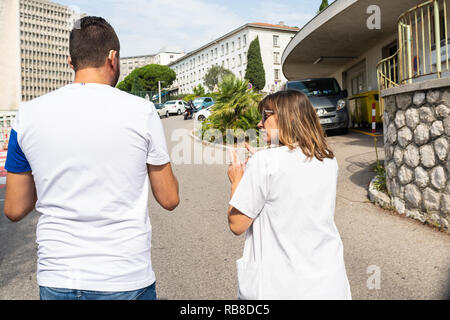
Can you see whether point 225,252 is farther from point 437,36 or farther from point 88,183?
point 437,36

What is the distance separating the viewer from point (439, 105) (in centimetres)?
532

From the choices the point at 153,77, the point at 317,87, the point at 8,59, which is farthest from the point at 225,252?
the point at 153,77

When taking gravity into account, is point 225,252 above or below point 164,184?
below

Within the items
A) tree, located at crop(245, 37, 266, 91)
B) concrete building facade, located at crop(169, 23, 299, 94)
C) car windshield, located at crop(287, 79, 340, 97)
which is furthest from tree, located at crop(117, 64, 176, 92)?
car windshield, located at crop(287, 79, 340, 97)

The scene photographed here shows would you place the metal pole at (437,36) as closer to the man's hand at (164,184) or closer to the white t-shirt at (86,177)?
the man's hand at (164,184)

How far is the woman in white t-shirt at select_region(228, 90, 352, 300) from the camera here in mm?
1693

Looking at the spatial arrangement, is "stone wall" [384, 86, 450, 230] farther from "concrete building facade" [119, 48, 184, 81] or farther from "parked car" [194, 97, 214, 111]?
"concrete building facade" [119, 48, 184, 81]

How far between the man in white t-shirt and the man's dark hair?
12 cm

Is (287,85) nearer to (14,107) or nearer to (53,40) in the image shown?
(14,107)

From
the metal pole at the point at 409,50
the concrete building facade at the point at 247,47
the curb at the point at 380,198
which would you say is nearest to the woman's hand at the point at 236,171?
the curb at the point at 380,198

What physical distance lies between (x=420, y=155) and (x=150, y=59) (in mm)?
160706

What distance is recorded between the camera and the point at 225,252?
15.8ft

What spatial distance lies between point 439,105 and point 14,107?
4054cm
